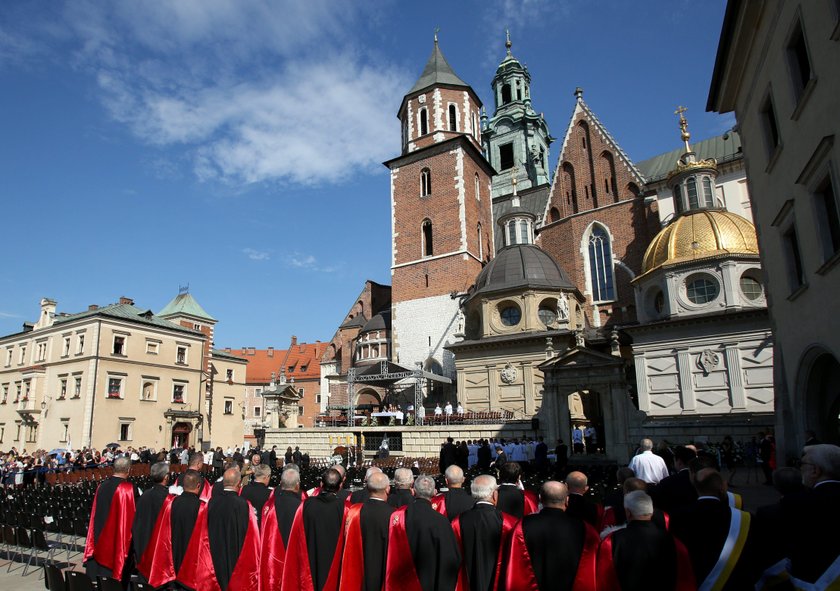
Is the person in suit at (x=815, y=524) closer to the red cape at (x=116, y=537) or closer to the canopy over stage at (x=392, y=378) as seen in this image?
the red cape at (x=116, y=537)

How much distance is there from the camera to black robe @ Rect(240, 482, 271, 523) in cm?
630

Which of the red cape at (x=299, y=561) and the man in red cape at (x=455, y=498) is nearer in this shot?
the red cape at (x=299, y=561)

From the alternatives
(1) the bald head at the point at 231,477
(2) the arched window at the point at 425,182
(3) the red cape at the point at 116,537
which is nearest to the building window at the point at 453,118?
(2) the arched window at the point at 425,182

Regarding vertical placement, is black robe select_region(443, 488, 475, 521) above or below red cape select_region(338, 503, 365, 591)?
above

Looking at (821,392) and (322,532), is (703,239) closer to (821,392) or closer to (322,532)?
(821,392)

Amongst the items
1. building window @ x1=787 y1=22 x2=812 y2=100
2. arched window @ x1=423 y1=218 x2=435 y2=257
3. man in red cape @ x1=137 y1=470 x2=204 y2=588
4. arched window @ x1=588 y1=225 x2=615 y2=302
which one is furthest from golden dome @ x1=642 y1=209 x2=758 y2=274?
man in red cape @ x1=137 y1=470 x2=204 y2=588

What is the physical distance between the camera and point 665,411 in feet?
76.1

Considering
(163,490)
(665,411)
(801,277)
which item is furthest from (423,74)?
(163,490)

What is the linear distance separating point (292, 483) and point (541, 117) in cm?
6159

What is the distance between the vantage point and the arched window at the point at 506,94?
208ft

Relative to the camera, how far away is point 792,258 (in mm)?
11406

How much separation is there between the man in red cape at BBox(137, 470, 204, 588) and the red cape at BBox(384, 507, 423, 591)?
2.26 m

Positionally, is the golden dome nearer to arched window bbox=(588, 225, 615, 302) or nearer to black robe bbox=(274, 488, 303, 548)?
arched window bbox=(588, 225, 615, 302)

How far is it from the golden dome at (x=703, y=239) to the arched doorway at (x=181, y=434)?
30.2 meters
